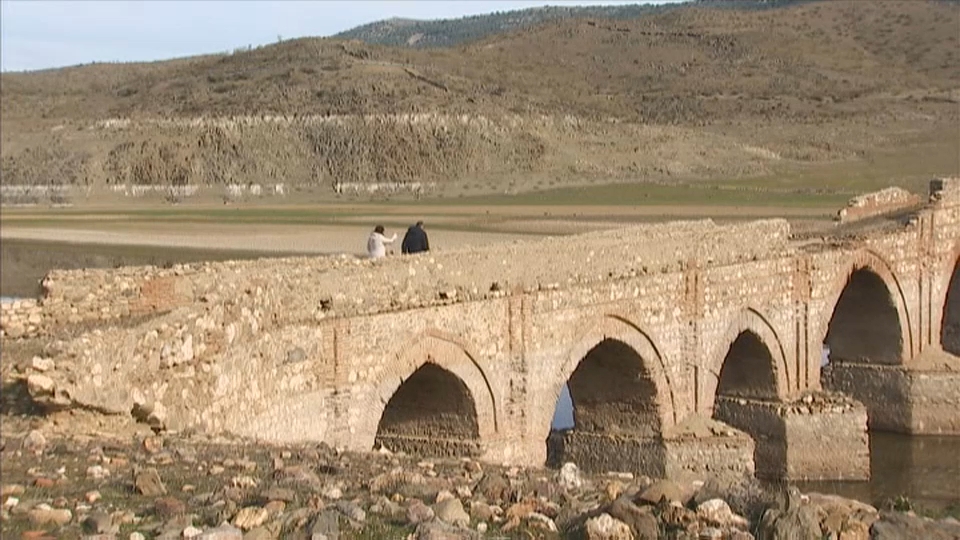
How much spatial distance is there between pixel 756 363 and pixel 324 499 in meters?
13.2

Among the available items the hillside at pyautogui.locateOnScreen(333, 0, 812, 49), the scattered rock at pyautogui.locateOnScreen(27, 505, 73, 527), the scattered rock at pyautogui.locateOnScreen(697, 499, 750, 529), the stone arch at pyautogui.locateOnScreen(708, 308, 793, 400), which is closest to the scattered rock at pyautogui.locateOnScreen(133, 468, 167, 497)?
the scattered rock at pyautogui.locateOnScreen(27, 505, 73, 527)

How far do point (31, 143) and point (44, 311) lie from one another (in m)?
58.9

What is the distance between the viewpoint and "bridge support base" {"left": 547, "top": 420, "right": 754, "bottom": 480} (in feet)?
57.9

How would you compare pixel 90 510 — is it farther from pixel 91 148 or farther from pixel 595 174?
pixel 91 148

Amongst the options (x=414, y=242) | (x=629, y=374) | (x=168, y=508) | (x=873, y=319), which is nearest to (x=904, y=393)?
(x=873, y=319)

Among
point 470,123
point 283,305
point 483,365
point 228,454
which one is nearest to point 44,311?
point 283,305

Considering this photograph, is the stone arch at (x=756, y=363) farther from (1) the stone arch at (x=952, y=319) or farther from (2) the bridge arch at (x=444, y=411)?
(1) the stone arch at (x=952, y=319)

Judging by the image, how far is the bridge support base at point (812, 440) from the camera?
1947cm

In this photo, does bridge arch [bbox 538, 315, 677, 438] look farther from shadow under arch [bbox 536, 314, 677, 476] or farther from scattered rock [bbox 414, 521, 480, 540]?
scattered rock [bbox 414, 521, 480, 540]

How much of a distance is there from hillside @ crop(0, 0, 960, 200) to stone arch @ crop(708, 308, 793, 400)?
36865 mm

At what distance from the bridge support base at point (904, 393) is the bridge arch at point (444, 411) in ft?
32.9

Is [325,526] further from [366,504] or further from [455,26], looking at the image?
[455,26]

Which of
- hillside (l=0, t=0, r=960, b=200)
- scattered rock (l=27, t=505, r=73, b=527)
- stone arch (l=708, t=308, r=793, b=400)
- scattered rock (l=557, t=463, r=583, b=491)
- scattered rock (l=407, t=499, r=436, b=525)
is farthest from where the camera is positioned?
hillside (l=0, t=0, r=960, b=200)

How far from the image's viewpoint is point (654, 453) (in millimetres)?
17734
